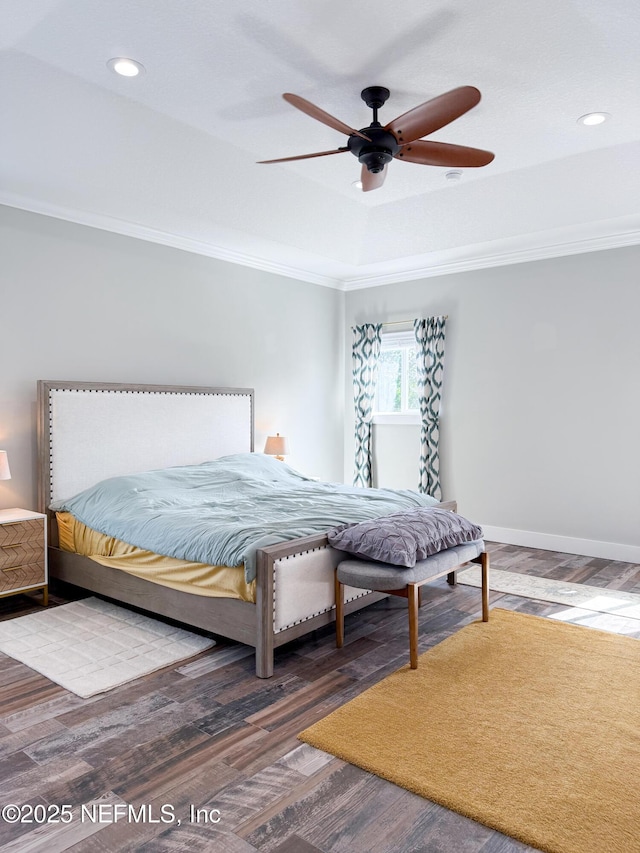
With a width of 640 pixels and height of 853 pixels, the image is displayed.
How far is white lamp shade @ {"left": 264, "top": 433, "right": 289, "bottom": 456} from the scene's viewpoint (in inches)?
219

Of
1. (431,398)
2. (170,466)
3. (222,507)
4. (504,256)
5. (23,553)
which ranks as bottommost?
(23,553)

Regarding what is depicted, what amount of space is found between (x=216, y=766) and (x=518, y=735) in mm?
1110

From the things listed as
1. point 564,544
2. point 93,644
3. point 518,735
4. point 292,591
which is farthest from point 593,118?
point 93,644

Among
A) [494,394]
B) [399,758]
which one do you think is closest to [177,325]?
[494,394]

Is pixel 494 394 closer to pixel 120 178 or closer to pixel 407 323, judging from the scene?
pixel 407 323

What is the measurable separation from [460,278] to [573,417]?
1689 mm

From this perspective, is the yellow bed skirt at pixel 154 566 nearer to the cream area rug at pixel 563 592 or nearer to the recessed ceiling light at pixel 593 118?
the cream area rug at pixel 563 592

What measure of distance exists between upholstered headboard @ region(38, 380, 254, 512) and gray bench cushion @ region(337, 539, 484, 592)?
214 centimetres

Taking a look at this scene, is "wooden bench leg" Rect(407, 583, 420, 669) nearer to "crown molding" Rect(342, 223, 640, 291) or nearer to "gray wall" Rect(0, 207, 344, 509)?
"gray wall" Rect(0, 207, 344, 509)

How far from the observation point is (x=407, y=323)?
246 inches

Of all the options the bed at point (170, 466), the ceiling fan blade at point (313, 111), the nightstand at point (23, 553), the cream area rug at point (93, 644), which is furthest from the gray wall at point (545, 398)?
the nightstand at point (23, 553)

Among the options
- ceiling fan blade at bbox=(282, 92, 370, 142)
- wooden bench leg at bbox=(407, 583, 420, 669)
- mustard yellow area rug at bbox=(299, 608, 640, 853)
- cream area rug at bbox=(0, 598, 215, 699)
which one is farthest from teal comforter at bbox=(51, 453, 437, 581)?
ceiling fan blade at bbox=(282, 92, 370, 142)

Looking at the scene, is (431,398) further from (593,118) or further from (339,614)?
Result: (339,614)

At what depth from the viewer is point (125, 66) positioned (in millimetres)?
2828
